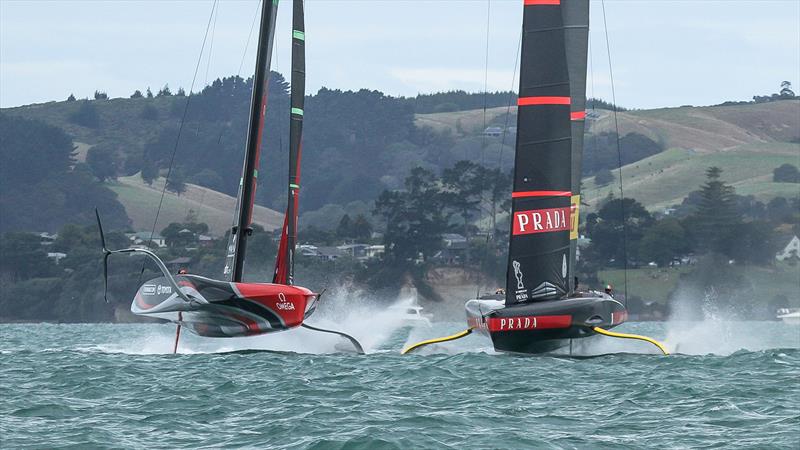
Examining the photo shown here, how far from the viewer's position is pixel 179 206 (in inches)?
6403

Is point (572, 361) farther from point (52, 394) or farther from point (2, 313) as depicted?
point (2, 313)

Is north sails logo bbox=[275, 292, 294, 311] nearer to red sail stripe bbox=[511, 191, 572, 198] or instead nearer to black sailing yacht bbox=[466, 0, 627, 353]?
black sailing yacht bbox=[466, 0, 627, 353]

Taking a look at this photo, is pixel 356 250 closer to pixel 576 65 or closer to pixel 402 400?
pixel 576 65

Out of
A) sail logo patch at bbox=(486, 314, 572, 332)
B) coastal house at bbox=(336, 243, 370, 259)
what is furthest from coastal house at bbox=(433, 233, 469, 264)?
sail logo patch at bbox=(486, 314, 572, 332)

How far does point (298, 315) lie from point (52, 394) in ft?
30.1

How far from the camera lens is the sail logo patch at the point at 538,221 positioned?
93.7ft

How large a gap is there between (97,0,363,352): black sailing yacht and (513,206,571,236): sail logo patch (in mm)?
4841

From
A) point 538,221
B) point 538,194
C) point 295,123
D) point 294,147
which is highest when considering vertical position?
point 295,123

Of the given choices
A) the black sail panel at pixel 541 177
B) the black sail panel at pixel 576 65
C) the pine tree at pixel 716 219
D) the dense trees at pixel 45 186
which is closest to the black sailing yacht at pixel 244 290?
the black sail panel at pixel 541 177

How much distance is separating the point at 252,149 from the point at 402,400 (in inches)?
451

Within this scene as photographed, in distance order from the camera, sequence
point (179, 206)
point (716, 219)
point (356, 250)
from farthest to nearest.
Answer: point (179, 206)
point (356, 250)
point (716, 219)

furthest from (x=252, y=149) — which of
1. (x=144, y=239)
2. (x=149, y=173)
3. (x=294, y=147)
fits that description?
(x=149, y=173)

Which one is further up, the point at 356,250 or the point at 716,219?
the point at 716,219

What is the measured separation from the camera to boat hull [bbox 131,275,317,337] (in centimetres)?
2886
